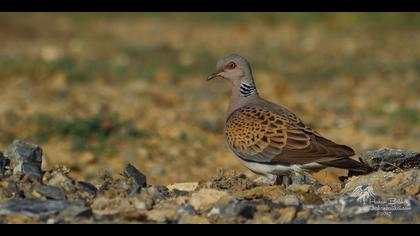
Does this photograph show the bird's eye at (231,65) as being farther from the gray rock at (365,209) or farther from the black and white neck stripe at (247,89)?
the gray rock at (365,209)

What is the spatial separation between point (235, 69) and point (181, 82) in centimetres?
671

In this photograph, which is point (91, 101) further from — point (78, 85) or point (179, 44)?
point (179, 44)

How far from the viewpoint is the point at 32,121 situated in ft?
36.3

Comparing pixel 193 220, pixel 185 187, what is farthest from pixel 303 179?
pixel 193 220

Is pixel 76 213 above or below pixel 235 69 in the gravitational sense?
below

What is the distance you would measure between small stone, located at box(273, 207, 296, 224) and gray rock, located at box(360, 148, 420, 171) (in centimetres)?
146

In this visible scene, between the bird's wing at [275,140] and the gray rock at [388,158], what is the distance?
0.28m

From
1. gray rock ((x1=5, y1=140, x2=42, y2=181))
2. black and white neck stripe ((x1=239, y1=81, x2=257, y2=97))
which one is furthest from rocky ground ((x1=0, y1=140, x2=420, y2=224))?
black and white neck stripe ((x1=239, y1=81, x2=257, y2=97))

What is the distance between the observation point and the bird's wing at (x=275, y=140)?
6605 mm

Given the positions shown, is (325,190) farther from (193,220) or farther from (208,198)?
(193,220)

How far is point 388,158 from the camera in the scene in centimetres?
672

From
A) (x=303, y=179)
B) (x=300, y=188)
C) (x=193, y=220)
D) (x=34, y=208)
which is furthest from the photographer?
(x=303, y=179)

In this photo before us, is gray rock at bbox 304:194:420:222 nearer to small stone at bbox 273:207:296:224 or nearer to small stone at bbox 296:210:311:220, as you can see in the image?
small stone at bbox 296:210:311:220

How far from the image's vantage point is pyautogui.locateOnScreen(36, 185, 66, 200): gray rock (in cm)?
599
